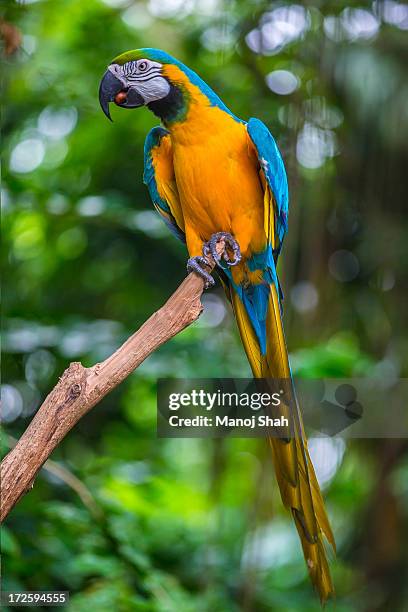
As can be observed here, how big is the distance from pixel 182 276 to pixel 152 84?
0.57 meters

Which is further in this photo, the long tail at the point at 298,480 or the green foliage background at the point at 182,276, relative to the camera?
the green foliage background at the point at 182,276

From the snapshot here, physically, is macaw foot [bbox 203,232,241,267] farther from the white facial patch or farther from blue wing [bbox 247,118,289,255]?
the white facial patch

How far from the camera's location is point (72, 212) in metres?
1.32

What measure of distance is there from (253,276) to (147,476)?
0.57 meters

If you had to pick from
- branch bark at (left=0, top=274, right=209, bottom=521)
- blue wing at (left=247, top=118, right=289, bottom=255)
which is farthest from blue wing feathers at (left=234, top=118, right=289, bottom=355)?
branch bark at (left=0, top=274, right=209, bottom=521)

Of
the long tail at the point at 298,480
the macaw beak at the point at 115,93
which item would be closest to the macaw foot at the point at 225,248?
the long tail at the point at 298,480

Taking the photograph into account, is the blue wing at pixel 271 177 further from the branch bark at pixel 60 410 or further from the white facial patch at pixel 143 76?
the branch bark at pixel 60 410

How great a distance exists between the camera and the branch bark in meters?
0.76

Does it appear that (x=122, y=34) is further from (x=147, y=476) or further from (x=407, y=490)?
(x=407, y=490)

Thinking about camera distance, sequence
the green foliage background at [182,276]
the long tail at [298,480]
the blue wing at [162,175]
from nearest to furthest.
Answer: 1. the long tail at [298,480]
2. the blue wing at [162,175]
3. the green foliage background at [182,276]

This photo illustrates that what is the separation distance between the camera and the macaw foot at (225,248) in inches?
40.8

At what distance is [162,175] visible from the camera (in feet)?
3.59

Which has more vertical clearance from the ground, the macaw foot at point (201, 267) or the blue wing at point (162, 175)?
the blue wing at point (162, 175)

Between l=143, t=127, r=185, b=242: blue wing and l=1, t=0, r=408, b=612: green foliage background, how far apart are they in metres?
0.18
